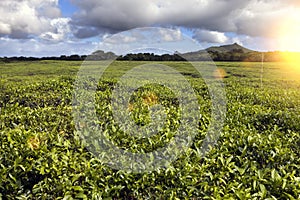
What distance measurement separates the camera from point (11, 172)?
307 centimetres

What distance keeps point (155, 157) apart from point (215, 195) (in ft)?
3.19

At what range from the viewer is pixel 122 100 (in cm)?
706

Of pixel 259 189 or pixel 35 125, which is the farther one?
pixel 35 125

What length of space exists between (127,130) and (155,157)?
89 cm

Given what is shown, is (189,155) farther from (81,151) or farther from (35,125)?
(35,125)

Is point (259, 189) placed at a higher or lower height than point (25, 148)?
lower

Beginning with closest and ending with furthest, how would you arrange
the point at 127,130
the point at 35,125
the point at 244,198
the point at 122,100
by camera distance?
the point at 244,198 → the point at 127,130 → the point at 35,125 → the point at 122,100

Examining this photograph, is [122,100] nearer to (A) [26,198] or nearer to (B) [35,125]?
(B) [35,125]

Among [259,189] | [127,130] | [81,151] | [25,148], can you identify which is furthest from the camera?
[127,130]

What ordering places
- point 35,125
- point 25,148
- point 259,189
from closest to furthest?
1. point 259,189
2. point 25,148
3. point 35,125

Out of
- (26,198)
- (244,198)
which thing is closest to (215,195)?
(244,198)

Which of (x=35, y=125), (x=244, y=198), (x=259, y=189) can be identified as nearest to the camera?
(x=244, y=198)

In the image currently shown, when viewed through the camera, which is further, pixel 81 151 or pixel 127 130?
pixel 127 130

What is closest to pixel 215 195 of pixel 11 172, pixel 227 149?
pixel 227 149
